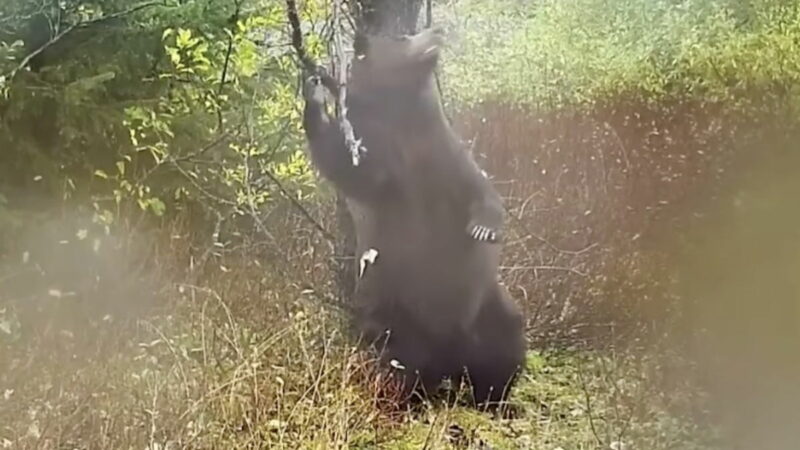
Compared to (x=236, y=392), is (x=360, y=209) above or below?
above

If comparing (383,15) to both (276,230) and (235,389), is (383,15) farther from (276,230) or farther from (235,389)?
(235,389)

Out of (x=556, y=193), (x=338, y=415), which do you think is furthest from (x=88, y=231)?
(x=556, y=193)

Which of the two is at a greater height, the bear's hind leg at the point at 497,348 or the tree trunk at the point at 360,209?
the tree trunk at the point at 360,209

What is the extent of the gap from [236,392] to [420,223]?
0.39m

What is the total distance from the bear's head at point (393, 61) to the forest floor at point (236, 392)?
347 millimetres

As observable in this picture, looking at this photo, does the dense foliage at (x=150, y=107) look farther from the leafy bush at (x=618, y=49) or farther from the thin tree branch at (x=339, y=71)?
the leafy bush at (x=618, y=49)

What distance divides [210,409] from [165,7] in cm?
63

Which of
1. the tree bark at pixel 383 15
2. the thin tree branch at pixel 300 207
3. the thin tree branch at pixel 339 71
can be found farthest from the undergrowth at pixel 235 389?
the tree bark at pixel 383 15

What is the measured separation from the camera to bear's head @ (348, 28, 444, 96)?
1.89 metres

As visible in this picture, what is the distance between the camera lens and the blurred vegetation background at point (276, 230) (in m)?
1.90

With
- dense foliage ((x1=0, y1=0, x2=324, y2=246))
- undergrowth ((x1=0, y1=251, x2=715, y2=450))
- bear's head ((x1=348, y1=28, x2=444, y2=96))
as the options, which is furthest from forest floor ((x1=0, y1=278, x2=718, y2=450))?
bear's head ((x1=348, y1=28, x2=444, y2=96))

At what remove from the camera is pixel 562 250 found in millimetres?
1957

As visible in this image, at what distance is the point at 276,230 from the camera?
1923 mm

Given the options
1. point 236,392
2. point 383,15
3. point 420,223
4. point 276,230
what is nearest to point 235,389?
point 236,392
